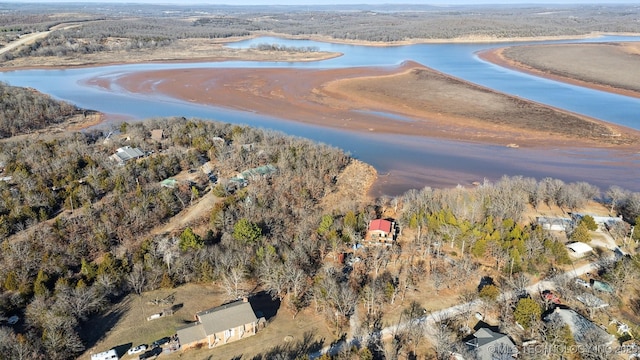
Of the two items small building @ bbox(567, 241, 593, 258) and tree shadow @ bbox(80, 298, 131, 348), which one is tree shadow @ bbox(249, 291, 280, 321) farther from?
small building @ bbox(567, 241, 593, 258)

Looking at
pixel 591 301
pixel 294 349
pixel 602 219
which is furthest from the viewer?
pixel 602 219

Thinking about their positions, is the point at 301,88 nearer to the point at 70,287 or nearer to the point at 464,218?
the point at 464,218

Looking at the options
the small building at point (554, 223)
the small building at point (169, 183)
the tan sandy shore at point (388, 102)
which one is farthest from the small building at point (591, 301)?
the tan sandy shore at point (388, 102)

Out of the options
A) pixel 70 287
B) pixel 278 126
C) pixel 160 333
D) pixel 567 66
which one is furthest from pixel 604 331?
pixel 567 66

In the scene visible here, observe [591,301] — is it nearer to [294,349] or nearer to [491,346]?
[491,346]

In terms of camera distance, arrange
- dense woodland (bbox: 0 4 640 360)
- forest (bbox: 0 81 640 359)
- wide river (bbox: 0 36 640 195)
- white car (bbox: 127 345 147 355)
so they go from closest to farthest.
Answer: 1. white car (bbox: 127 345 147 355)
2. dense woodland (bbox: 0 4 640 360)
3. forest (bbox: 0 81 640 359)
4. wide river (bbox: 0 36 640 195)

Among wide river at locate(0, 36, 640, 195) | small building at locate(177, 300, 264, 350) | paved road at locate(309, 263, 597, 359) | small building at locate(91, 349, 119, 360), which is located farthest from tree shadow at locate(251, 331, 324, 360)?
wide river at locate(0, 36, 640, 195)

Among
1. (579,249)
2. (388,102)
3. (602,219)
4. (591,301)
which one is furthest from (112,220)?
(388,102)
